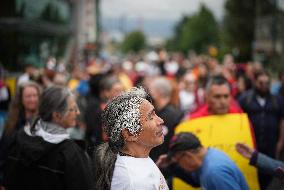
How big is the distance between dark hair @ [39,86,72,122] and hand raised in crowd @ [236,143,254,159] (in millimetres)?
1517

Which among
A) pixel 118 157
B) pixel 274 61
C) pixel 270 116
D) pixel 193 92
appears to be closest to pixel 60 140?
pixel 118 157

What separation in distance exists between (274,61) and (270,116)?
86.8 feet

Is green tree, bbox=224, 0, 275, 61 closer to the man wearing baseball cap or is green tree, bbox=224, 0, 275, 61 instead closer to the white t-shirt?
the man wearing baseball cap

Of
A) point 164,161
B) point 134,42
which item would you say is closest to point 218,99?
point 164,161

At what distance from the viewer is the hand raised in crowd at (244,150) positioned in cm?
405

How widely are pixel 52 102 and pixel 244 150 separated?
1674 millimetres

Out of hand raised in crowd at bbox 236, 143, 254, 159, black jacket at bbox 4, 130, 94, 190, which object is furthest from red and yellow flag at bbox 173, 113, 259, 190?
black jacket at bbox 4, 130, 94, 190

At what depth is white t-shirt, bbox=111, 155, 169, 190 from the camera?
2418 millimetres

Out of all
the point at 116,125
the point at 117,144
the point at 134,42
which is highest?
the point at 116,125

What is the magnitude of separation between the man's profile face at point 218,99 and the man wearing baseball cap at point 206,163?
4.02ft

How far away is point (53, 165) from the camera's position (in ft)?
11.4

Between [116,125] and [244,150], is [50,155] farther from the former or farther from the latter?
[244,150]

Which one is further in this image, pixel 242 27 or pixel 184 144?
pixel 242 27

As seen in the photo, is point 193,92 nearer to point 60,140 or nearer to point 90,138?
point 90,138
